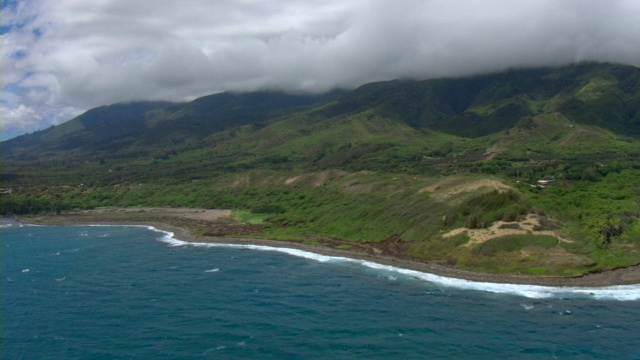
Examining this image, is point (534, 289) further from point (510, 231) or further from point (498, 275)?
point (510, 231)

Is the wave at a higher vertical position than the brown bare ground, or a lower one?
lower

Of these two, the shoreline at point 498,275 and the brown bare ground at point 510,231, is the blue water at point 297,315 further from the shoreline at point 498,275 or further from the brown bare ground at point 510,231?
the brown bare ground at point 510,231

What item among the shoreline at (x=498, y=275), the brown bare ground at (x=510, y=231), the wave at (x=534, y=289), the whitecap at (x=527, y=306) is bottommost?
the whitecap at (x=527, y=306)

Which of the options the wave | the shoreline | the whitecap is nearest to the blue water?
the whitecap

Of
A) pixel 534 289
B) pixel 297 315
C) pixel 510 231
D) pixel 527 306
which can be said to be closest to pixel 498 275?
pixel 534 289

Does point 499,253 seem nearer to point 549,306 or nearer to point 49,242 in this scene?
point 549,306

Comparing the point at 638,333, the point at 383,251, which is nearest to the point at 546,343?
the point at 638,333

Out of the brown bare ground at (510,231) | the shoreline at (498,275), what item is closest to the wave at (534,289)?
the shoreline at (498,275)

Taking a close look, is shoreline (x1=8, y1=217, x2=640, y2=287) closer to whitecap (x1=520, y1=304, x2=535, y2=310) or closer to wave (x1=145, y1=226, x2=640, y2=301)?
wave (x1=145, y1=226, x2=640, y2=301)
